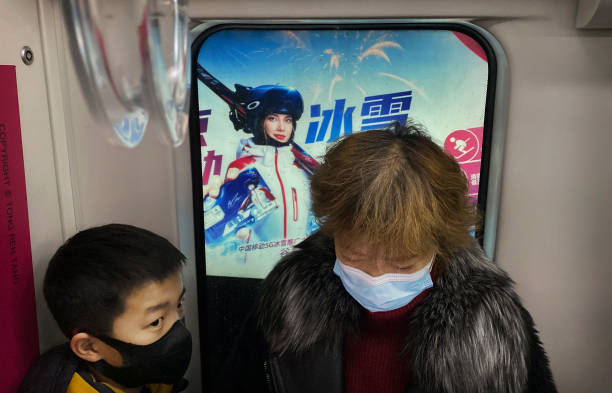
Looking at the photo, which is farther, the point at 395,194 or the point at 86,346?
the point at 86,346

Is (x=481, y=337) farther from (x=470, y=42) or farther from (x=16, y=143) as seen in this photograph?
(x=16, y=143)

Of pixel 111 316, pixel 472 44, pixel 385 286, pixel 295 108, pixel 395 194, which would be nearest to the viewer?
pixel 395 194

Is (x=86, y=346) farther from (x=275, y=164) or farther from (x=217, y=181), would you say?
(x=275, y=164)

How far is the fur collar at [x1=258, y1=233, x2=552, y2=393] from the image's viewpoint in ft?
4.23

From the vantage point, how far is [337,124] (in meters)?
1.81

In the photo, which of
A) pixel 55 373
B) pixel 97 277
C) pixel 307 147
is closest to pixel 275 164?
pixel 307 147

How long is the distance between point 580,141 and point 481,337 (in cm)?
75

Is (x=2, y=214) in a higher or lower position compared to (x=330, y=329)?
higher

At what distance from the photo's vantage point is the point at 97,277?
1.41 metres

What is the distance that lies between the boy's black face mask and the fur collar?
295mm

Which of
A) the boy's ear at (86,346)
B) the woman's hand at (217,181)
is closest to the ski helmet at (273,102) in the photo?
the woman's hand at (217,181)

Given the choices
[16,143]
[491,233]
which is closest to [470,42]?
[491,233]

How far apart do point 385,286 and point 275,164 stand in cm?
77

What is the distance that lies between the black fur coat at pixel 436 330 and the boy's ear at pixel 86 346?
18.5 inches
